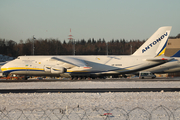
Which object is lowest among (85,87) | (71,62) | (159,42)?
(85,87)

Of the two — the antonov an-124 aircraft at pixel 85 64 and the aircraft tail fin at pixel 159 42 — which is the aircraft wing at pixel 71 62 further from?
the aircraft tail fin at pixel 159 42

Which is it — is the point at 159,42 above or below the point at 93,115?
above

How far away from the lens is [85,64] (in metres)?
42.3

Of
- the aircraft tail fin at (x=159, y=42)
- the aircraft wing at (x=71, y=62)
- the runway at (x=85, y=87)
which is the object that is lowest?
Answer: the runway at (x=85, y=87)

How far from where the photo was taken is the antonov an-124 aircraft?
42.7 meters

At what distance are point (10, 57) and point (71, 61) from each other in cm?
5568

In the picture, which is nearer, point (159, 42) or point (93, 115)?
point (93, 115)

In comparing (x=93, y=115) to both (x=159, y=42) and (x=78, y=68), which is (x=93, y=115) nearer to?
(x=78, y=68)

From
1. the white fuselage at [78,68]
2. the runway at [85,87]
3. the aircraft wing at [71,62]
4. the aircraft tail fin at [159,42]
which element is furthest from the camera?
the aircraft tail fin at [159,42]

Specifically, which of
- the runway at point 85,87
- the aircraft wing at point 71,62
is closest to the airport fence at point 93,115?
the runway at point 85,87

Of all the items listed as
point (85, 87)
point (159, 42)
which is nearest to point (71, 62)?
point (85, 87)

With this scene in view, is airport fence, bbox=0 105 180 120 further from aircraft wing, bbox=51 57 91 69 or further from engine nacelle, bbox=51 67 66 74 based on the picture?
engine nacelle, bbox=51 67 66 74

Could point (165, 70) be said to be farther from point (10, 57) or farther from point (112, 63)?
point (10, 57)

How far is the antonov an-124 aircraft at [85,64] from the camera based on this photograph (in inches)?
1682
